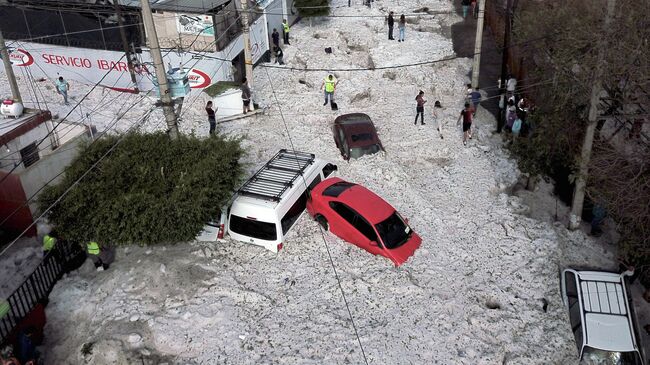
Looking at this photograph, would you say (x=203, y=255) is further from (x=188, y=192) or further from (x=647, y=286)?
(x=647, y=286)

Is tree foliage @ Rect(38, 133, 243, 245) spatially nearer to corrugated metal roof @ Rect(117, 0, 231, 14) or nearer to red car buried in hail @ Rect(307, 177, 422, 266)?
red car buried in hail @ Rect(307, 177, 422, 266)

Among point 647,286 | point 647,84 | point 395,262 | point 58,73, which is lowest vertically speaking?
point 647,286

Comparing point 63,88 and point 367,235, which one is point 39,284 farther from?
point 63,88

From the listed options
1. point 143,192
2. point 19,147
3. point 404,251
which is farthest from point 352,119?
point 19,147

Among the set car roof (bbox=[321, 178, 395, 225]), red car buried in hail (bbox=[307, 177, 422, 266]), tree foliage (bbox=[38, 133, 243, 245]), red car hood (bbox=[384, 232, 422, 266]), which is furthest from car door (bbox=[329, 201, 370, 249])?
tree foliage (bbox=[38, 133, 243, 245])

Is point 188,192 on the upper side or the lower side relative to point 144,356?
upper

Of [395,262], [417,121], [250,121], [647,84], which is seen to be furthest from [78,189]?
[647,84]
